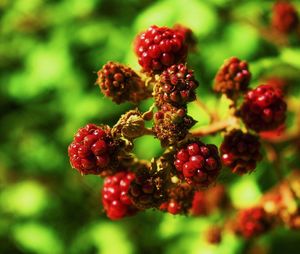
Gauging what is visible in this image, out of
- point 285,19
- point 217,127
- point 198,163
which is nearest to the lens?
point 198,163

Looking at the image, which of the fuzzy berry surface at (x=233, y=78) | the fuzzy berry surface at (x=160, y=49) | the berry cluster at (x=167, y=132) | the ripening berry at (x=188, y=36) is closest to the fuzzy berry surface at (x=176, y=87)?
the berry cluster at (x=167, y=132)

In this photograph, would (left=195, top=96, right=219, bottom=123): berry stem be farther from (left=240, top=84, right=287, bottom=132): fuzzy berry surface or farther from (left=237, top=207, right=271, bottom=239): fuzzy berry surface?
(left=237, top=207, right=271, bottom=239): fuzzy berry surface

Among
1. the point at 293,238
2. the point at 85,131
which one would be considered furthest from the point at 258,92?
the point at 293,238

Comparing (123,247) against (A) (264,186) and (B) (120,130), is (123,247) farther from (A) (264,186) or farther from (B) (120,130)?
(B) (120,130)


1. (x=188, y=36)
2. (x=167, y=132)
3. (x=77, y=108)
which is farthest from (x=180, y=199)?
(x=77, y=108)

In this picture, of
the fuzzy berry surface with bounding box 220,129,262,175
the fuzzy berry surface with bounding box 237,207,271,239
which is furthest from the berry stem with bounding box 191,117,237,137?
the fuzzy berry surface with bounding box 237,207,271,239

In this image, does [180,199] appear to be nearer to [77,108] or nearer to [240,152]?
[240,152]
